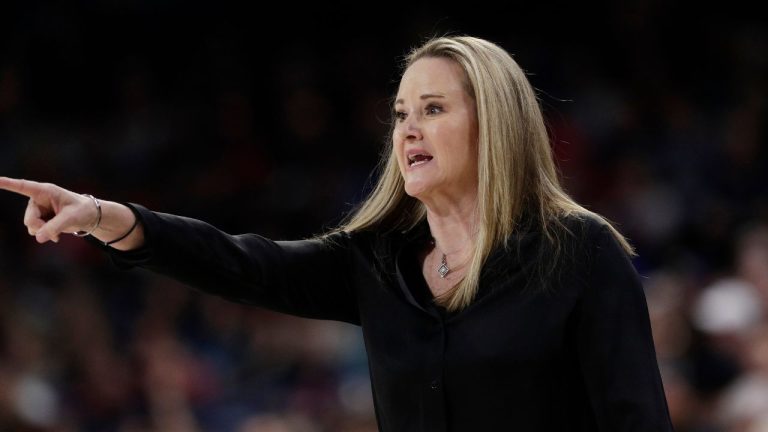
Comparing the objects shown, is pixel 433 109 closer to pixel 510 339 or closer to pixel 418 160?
pixel 418 160

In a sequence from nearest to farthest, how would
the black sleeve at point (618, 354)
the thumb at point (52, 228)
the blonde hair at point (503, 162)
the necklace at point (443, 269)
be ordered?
the thumb at point (52, 228), the black sleeve at point (618, 354), the blonde hair at point (503, 162), the necklace at point (443, 269)

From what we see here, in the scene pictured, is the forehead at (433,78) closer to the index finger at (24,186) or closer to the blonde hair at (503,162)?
the blonde hair at (503,162)

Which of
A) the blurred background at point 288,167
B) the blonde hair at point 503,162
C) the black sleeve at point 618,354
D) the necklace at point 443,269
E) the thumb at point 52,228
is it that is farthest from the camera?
the blurred background at point 288,167

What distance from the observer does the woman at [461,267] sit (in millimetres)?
2094

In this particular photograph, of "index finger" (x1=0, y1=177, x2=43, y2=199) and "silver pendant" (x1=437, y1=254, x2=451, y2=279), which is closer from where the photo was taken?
"index finger" (x1=0, y1=177, x2=43, y2=199)

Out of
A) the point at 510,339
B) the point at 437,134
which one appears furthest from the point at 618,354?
the point at 437,134

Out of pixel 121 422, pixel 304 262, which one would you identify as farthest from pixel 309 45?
pixel 304 262

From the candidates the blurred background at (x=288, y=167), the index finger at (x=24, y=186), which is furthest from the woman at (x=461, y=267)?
the blurred background at (x=288, y=167)

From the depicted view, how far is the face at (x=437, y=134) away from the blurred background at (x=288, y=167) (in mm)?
2415

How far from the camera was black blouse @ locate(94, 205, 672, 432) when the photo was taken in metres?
2.09

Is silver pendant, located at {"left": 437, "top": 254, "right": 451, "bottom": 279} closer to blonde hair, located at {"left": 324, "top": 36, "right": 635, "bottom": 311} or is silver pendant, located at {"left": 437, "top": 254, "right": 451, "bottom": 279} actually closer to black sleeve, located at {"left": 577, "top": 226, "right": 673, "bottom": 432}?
blonde hair, located at {"left": 324, "top": 36, "right": 635, "bottom": 311}

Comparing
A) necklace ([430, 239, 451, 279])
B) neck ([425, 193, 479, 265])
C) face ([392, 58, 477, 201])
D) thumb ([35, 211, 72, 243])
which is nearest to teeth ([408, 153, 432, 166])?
face ([392, 58, 477, 201])

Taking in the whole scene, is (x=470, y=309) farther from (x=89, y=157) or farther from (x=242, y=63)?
(x=242, y=63)

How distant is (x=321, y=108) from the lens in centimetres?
670
